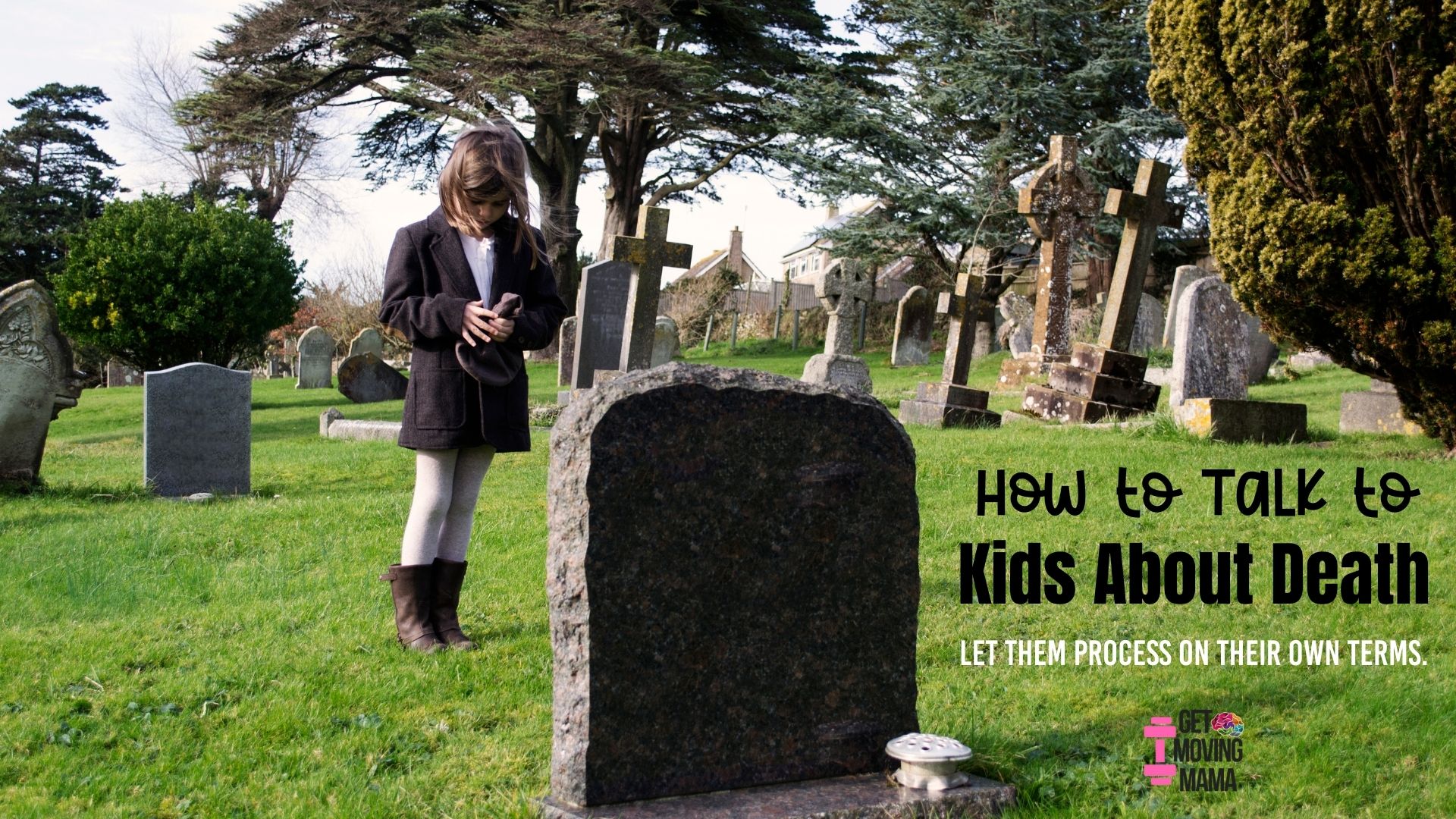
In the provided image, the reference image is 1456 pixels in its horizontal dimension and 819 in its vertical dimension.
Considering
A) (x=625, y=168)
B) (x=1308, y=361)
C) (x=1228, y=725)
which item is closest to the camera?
(x=1228, y=725)

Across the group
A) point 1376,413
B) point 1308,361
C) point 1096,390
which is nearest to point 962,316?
point 1096,390

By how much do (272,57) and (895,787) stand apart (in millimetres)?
26666

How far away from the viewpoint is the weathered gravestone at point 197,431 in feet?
30.7

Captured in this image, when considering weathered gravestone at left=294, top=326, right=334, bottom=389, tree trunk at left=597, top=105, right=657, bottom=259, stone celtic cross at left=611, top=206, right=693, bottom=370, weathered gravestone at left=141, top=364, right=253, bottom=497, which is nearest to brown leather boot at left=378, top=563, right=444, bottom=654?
weathered gravestone at left=141, top=364, right=253, bottom=497

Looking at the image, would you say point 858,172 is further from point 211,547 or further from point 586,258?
point 211,547

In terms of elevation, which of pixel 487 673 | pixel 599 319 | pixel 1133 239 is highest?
pixel 1133 239

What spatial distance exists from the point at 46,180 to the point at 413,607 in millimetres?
41899

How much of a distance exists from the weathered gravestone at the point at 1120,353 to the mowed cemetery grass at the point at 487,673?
309 centimetres

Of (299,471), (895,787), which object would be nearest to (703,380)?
(895,787)

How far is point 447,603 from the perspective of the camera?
14.7 feet

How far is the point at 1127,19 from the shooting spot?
26.8m

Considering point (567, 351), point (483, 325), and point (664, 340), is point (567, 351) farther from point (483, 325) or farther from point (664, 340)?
point (483, 325)

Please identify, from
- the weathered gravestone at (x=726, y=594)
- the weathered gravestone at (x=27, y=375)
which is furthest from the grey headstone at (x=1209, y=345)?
the weathered gravestone at (x=27, y=375)

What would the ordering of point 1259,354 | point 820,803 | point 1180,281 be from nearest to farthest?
point 820,803 < point 1259,354 < point 1180,281
